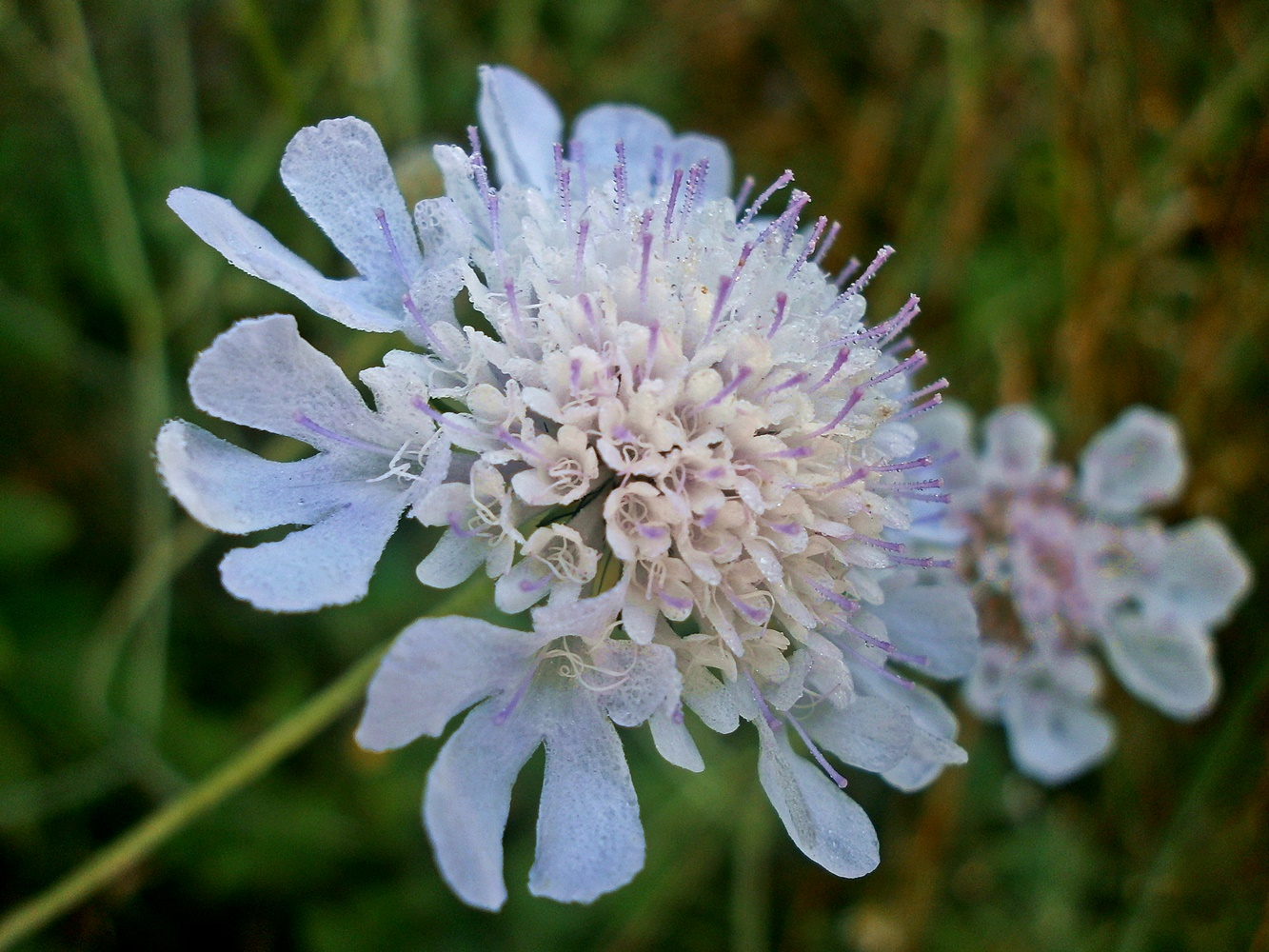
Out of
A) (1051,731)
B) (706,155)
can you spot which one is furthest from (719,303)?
(1051,731)

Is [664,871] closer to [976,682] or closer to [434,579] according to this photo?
[976,682]

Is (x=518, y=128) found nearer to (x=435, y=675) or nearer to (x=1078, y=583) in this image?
(x=435, y=675)

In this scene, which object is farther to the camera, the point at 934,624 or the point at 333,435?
the point at 934,624

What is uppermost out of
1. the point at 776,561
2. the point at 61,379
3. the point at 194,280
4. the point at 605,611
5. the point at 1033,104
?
the point at 1033,104

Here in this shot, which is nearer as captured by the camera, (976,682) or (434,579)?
(434,579)

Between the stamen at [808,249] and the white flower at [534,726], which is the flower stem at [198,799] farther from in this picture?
the stamen at [808,249]

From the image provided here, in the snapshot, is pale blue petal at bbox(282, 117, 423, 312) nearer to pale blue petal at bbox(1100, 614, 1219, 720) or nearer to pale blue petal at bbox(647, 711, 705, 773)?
pale blue petal at bbox(647, 711, 705, 773)

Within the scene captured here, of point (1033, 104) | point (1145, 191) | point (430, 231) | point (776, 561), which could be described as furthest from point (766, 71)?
point (776, 561)
